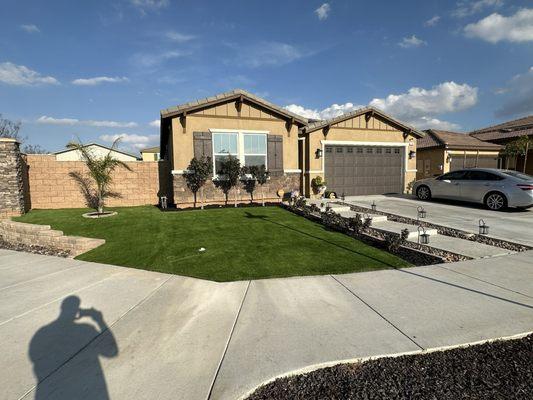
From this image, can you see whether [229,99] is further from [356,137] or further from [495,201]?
[495,201]

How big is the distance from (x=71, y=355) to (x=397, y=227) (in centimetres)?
713

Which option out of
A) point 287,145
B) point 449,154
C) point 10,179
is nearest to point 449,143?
point 449,154

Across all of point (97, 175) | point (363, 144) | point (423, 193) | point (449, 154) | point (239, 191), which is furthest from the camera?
point (449, 154)

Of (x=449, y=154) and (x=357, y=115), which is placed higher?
(x=357, y=115)

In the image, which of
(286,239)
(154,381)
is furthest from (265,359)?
(286,239)

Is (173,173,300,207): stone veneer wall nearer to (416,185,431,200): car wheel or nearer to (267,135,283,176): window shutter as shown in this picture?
(267,135,283,176): window shutter

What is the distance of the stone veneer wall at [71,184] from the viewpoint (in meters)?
11.7

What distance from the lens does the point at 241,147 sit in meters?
12.2

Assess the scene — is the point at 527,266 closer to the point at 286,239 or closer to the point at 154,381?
the point at 286,239

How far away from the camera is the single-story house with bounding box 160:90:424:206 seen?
456 inches

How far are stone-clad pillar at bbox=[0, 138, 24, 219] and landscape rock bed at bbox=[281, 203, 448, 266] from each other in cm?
1112

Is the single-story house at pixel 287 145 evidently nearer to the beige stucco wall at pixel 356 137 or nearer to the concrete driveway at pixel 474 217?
the beige stucco wall at pixel 356 137

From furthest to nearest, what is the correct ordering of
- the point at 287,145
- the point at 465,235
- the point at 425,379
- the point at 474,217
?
the point at 287,145 < the point at 474,217 < the point at 465,235 < the point at 425,379

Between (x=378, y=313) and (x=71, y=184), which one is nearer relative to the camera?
(x=378, y=313)
